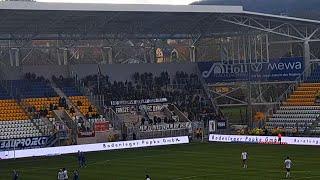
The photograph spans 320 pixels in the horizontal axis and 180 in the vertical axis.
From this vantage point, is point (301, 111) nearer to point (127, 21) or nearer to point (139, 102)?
point (139, 102)

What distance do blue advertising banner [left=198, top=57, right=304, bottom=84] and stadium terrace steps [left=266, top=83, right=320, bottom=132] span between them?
200cm

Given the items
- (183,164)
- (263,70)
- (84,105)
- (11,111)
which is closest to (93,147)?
(11,111)

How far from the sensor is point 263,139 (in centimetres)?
6169

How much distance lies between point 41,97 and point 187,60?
74.0 feet

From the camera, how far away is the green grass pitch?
4050cm

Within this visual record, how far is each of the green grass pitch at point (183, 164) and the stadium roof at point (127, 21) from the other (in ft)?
40.7

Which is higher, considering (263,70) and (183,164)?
(263,70)

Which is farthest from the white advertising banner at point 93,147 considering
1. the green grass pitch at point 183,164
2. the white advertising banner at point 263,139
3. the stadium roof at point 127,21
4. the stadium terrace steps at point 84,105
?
the stadium roof at point 127,21

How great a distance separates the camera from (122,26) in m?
72.2

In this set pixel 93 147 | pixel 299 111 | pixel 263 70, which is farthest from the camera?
pixel 263 70

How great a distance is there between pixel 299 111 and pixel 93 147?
70.9ft

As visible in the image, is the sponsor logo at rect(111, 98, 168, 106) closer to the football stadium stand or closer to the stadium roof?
the stadium roof

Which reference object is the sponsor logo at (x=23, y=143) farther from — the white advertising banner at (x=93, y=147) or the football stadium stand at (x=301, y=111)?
the football stadium stand at (x=301, y=111)

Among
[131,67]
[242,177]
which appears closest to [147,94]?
[131,67]
